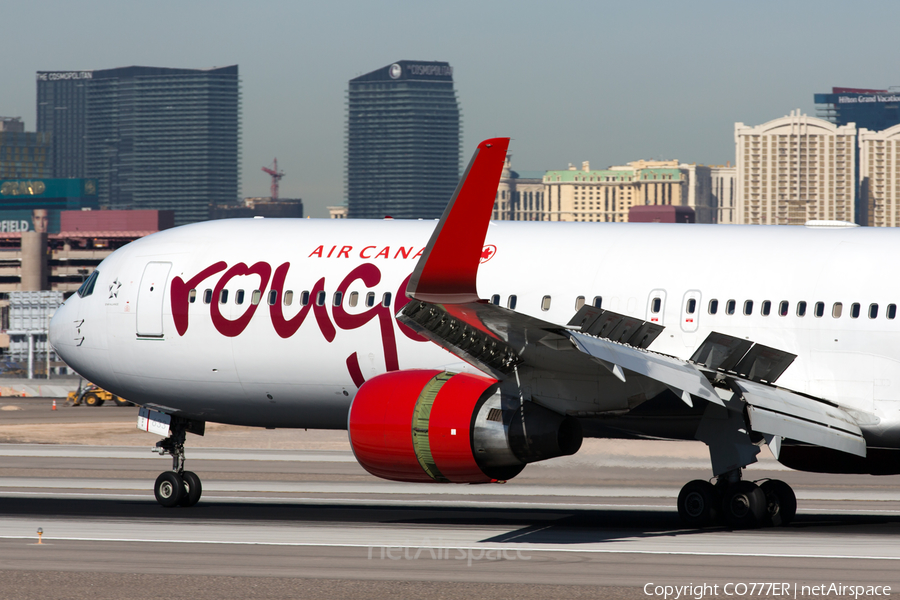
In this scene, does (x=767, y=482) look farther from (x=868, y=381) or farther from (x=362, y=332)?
(x=362, y=332)

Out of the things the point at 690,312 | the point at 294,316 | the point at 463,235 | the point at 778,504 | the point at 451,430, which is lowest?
the point at 778,504

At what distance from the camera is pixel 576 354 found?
56.7ft

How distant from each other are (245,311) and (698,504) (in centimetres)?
834

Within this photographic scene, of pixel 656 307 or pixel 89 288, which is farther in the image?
pixel 89 288

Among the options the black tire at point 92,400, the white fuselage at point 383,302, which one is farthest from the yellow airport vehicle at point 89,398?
the white fuselage at point 383,302

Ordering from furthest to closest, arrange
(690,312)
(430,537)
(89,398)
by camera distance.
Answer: (89,398), (690,312), (430,537)

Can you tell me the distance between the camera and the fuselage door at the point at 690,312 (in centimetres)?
2020

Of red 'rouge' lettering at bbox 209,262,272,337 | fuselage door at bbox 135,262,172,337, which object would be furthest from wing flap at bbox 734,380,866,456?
fuselage door at bbox 135,262,172,337

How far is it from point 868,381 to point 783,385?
1.24 m

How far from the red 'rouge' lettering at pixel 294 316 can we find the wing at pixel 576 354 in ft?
16.8

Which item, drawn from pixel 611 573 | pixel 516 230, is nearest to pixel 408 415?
pixel 611 573

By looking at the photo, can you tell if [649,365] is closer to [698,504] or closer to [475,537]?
[698,504]

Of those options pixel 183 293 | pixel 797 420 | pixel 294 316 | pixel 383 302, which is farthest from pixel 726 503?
pixel 183 293

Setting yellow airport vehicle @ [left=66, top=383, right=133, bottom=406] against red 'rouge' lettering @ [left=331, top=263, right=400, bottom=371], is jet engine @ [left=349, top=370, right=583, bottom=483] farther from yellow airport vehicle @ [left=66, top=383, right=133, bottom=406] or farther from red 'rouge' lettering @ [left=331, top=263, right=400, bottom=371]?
yellow airport vehicle @ [left=66, top=383, right=133, bottom=406]
